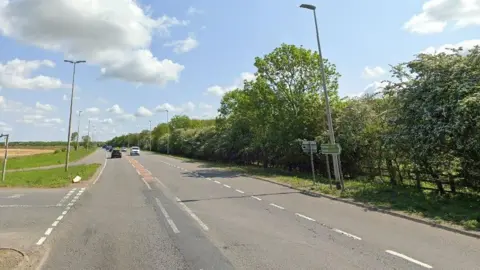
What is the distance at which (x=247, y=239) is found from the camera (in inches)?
351

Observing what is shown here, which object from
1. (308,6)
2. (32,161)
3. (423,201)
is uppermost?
(308,6)

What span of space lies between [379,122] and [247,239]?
14408mm

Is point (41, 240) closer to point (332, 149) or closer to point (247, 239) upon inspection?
point (247, 239)

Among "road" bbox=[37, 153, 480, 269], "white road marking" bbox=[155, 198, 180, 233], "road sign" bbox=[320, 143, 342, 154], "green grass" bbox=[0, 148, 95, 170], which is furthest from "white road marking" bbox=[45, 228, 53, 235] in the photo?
"green grass" bbox=[0, 148, 95, 170]

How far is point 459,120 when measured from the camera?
12508mm

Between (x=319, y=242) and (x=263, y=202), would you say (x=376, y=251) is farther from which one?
(x=263, y=202)

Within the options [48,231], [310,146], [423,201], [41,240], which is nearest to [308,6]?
[310,146]

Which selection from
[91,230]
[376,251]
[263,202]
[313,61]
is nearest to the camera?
[376,251]

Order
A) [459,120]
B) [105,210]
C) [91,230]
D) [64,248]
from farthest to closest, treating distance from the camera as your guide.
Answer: [105,210] < [459,120] < [91,230] < [64,248]

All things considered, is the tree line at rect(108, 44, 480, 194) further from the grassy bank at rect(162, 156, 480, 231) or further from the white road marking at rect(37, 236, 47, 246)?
the white road marking at rect(37, 236, 47, 246)

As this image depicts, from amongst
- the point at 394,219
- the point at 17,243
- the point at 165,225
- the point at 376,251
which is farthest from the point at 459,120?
the point at 17,243

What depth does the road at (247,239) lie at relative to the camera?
7176 mm

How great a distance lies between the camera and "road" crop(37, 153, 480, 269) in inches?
283

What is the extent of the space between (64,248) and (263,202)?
8.07 m
